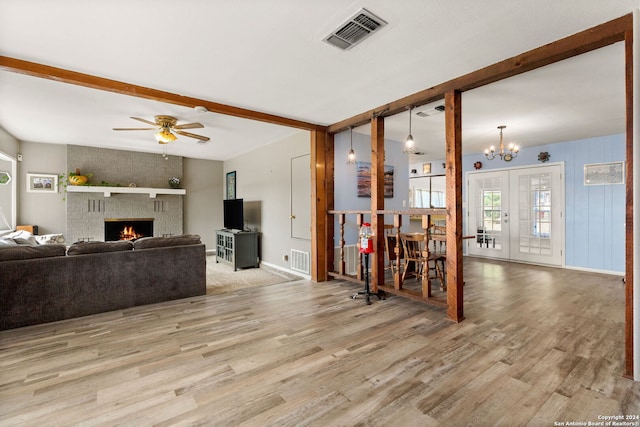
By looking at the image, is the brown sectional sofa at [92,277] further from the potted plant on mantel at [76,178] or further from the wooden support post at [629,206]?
the wooden support post at [629,206]

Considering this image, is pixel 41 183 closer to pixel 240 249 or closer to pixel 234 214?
pixel 234 214

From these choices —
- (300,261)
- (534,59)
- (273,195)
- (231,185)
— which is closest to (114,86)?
(273,195)

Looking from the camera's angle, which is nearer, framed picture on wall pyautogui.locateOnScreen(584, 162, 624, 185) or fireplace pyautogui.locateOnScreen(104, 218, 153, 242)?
framed picture on wall pyautogui.locateOnScreen(584, 162, 624, 185)

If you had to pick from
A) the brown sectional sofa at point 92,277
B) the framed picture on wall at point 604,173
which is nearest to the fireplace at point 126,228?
the brown sectional sofa at point 92,277

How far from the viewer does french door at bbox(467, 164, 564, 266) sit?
6102mm

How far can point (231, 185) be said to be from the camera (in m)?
7.87

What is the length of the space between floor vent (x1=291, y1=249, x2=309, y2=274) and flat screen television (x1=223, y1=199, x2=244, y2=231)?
1.48 metres

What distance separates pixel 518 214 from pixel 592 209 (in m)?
1.23

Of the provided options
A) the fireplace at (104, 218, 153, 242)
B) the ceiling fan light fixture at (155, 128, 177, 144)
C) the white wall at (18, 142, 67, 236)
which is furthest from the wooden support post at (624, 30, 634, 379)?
the white wall at (18, 142, 67, 236)

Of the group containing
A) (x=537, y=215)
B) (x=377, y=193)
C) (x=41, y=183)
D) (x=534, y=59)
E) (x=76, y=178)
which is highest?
(x=534, y=59)

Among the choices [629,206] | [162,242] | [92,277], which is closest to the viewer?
[629,206]

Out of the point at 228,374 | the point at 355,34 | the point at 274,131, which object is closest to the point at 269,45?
the point at 355,34

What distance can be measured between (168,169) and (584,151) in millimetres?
8982

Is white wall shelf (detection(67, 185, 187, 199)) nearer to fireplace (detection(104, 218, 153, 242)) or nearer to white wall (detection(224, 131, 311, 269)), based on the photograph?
fireplace (detection(104, 218, 153, 242))
